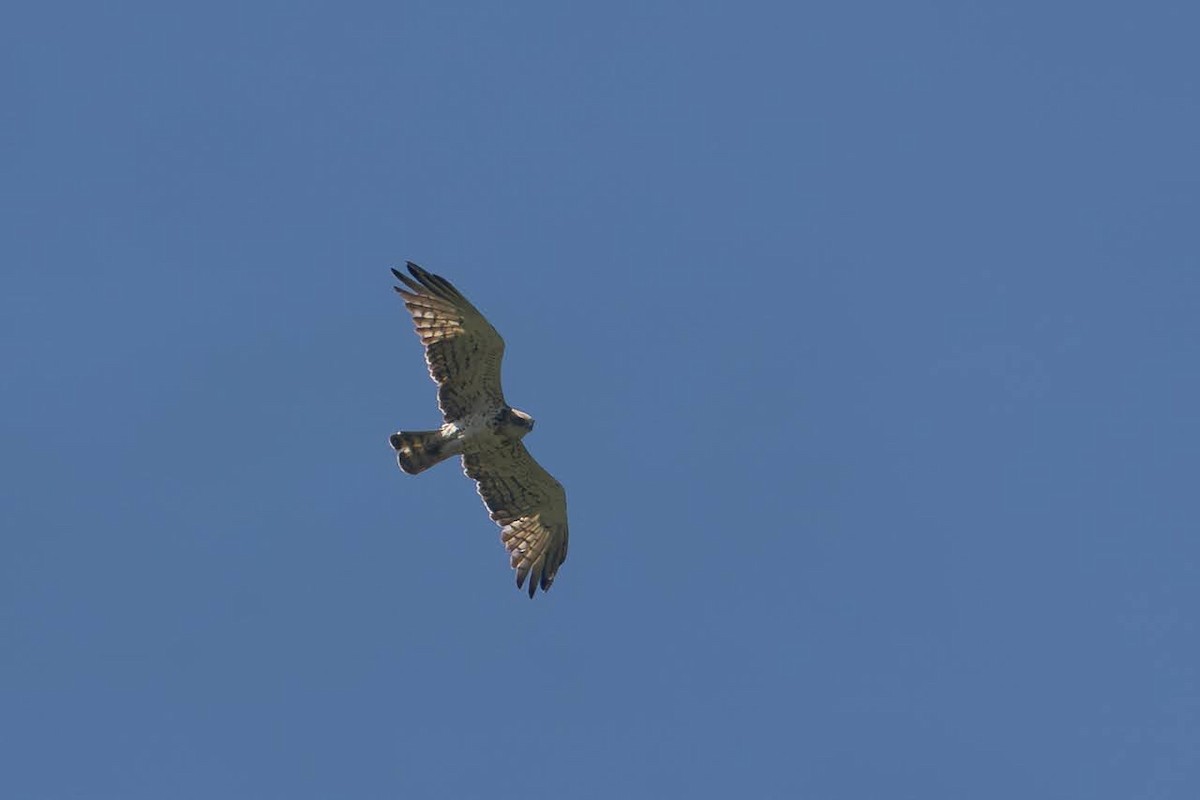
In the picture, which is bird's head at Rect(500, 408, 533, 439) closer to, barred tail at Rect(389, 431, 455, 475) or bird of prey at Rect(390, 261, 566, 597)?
bird of prey at Rect(390, 261, 566, 597)

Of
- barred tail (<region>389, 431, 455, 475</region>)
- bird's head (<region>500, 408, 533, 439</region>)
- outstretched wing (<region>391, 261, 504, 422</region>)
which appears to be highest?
outstretched wing (<region>391, 261, 504, 422</region>)

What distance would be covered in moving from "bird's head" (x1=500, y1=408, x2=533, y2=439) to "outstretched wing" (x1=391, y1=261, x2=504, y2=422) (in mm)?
221

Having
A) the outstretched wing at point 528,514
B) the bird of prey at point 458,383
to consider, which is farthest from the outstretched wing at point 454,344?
the outstretched wing at point 528,514

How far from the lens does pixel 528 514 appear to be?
30.6 metres

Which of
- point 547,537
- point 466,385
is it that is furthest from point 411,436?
point 547,537

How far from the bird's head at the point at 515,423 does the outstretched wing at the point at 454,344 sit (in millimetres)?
221

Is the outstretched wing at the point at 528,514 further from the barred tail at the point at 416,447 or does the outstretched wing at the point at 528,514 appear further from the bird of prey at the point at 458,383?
the barred tail at the point at 416,447

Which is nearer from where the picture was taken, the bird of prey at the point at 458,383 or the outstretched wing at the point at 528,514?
the bird of prey at the point at 458,383

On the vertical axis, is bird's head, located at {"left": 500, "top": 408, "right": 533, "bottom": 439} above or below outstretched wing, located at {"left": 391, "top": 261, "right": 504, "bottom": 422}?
below

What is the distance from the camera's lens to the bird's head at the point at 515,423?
29016 mm

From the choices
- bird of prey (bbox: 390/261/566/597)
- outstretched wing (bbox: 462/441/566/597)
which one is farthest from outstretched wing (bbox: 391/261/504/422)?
outstretched wing (bbox: 462/441/566/597)

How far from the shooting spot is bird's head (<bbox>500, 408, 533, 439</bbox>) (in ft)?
95.2

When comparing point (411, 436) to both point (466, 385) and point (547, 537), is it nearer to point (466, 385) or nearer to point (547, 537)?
point (466, 385)

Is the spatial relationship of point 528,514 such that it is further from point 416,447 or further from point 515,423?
point 416,447
